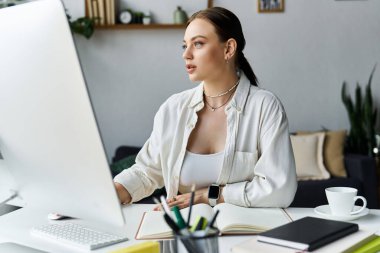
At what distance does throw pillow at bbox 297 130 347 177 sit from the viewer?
4184 mm

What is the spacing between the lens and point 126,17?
4352 mm

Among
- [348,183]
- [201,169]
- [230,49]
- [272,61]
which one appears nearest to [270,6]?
[272,61]

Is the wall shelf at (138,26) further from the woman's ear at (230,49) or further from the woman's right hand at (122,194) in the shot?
the woman's right hand at (122,194)

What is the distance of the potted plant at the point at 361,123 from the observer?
4.37m

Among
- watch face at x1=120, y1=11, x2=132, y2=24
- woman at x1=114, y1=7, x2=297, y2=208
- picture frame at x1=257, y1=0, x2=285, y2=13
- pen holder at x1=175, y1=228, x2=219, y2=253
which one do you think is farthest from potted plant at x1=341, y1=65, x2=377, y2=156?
pen holder at x1=175, y1=228, x2=219, y2=253

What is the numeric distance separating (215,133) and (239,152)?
13cm

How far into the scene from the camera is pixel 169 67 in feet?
14.8

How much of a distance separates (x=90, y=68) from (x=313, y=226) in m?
3.35

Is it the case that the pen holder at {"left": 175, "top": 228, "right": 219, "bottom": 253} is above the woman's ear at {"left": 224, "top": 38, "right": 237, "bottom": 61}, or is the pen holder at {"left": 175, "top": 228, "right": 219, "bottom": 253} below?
above

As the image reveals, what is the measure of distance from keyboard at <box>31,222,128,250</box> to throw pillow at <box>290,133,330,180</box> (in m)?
2.85

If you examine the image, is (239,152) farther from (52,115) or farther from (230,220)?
(52,115)

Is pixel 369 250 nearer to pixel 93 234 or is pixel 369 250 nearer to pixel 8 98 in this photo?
pixel 93 234

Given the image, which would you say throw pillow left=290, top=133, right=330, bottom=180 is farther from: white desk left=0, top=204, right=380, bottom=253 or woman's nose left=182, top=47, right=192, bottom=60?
white desk left=0, top=204, right=380, bottom=253

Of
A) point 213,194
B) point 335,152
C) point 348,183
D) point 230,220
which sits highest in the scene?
point 230,220
